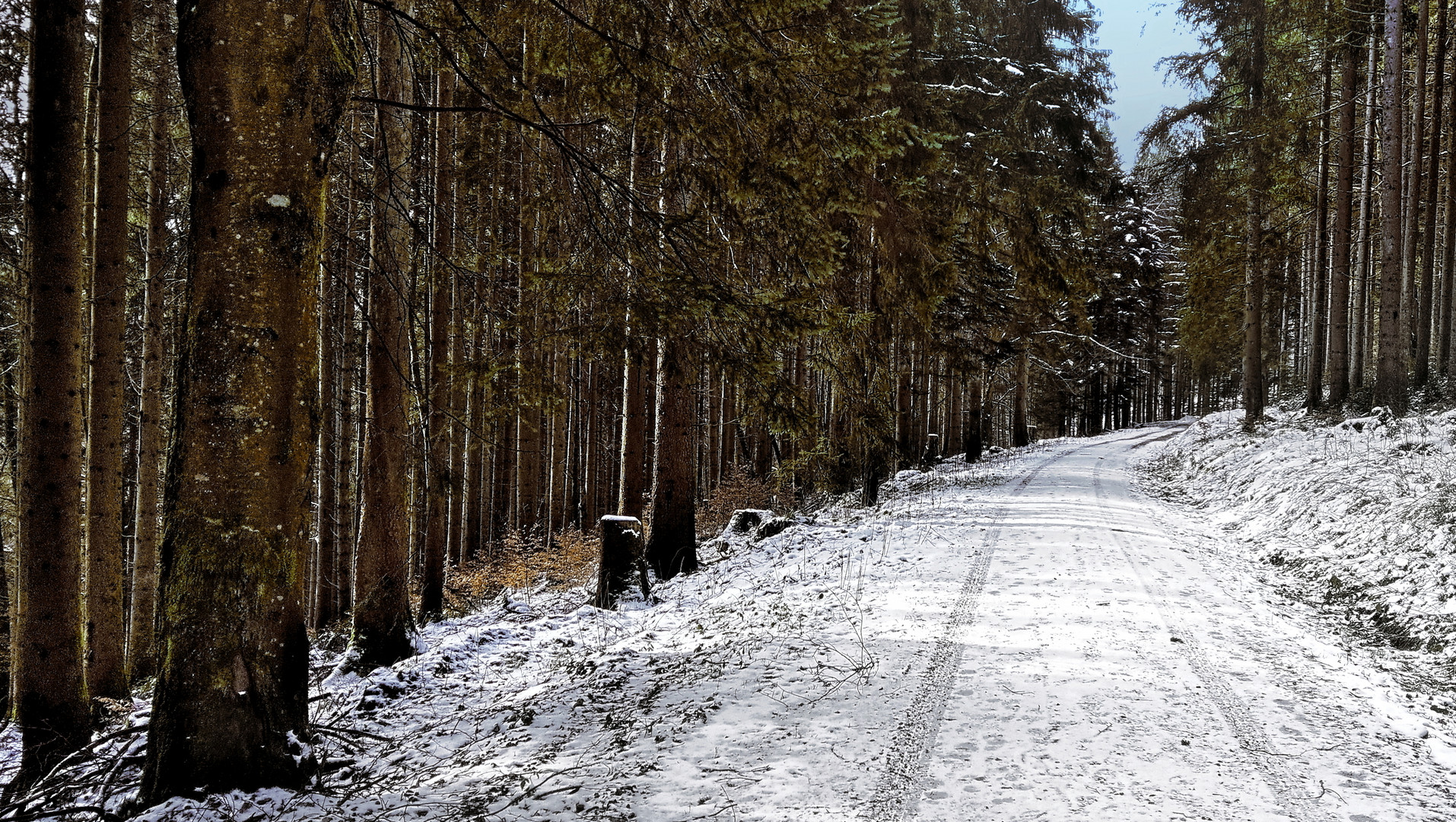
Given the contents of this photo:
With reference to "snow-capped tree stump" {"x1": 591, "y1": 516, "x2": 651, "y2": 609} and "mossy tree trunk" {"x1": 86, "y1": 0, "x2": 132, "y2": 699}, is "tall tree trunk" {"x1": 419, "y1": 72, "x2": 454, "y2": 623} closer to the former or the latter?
"snow-capped tree stump" {"x1": 591, "y1": 516, "x2": 651, "y2": 609}

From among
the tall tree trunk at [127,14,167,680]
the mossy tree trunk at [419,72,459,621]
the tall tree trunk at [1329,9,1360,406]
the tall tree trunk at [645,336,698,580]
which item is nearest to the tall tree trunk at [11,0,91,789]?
the tall tree trunk at [127,14,167,680]

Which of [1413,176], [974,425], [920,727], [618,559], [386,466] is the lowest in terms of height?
[920,727]

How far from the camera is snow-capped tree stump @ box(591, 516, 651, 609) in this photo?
30.8 feet

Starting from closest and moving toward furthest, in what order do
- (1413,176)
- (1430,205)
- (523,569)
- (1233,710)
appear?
1. (1233,710)
2. (523,569)
3. (1413,176)
4. (1430,205)

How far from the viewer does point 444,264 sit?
7.94 meters

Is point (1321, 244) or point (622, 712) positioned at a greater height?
point (1321, 244)

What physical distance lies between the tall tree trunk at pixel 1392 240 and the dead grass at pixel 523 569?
16263mm

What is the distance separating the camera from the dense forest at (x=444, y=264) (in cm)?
396

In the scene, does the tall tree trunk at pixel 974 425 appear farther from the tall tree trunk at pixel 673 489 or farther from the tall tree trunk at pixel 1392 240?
the tall tree trunk at pixel 673 489

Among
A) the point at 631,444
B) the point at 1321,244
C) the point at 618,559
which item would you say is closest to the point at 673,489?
the point at 631,444

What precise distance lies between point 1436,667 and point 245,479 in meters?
8.39

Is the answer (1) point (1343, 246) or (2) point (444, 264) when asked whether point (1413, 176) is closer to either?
(1) point (1343, 246)

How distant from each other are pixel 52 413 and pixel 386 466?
2.69 meters

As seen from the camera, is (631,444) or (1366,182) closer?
(631,444)
